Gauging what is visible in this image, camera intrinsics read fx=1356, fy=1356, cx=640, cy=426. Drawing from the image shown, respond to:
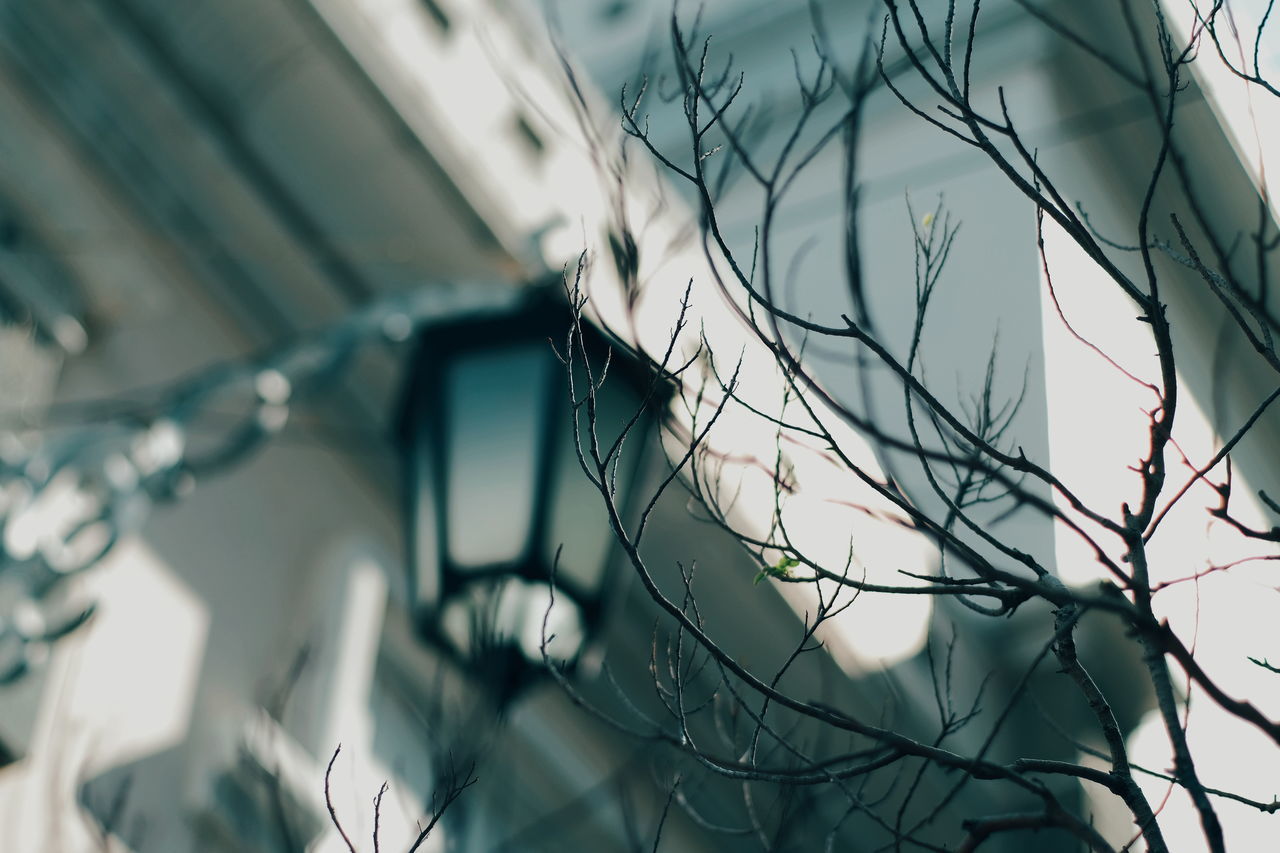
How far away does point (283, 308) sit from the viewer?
534 cm

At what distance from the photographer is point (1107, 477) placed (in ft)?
13.5

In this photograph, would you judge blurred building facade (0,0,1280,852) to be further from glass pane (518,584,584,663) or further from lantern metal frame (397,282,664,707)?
glass pane (518,584,584,663)

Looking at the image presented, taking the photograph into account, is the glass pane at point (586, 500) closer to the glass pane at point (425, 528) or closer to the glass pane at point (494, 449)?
the glass pane at point (494, 449)

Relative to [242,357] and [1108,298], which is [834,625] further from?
[242,357]

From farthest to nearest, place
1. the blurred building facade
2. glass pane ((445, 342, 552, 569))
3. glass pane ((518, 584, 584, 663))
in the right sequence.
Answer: the blurred building facade → glass pane ((445, 342, 552, 569)) → glass pane ((518, 584, 584, 663))

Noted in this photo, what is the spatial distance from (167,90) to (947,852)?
4080mm

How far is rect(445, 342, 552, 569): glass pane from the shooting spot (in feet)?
9.11

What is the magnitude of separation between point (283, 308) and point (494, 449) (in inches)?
106

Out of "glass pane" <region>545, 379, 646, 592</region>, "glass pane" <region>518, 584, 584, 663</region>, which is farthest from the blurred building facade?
"glass pane" <region>518, 584, 584, 663</region>

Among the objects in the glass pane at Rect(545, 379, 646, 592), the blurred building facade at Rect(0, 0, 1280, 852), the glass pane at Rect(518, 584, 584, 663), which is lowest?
the glass pane at Rect(518, 584, 584, 663)

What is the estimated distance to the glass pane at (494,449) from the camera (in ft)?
9.11

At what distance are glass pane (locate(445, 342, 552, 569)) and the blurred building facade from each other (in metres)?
1.04

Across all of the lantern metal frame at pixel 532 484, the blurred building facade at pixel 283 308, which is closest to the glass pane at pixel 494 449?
the lantern metal frame at pixel 532 484

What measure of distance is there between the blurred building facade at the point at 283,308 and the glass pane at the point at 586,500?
1193 mm
